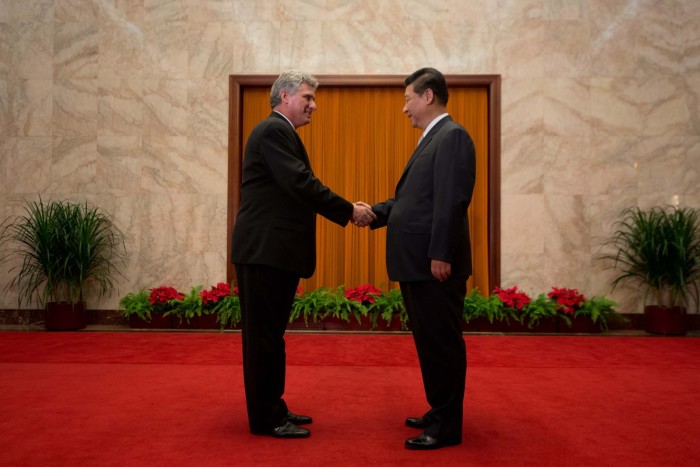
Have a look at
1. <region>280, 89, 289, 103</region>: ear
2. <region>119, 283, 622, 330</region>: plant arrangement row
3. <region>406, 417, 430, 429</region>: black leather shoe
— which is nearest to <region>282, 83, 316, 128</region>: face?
<region>280, 89, 289, 103</region>: ear

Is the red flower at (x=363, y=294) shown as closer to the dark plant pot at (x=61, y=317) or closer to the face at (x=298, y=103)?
the dark plant pot at (x=61, y=317)

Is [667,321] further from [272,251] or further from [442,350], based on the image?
[272,251]

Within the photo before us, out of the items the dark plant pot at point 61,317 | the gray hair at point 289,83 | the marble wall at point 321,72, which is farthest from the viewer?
the marble wall at point 321,72

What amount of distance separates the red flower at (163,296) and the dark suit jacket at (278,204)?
3678 mm

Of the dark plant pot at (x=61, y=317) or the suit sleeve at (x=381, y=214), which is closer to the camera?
the suit sleeve at (x=381, y=214)

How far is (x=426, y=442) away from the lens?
8.14ft

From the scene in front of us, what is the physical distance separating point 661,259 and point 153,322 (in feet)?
16.3

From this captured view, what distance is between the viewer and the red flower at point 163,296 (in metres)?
6.22

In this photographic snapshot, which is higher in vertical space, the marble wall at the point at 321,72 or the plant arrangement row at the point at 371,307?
the marble wall at the point at 321,72

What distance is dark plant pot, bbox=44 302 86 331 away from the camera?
20.2 ft

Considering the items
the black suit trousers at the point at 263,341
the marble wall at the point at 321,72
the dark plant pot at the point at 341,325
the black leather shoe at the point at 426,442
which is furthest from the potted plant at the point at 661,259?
the black suit trousers at the point at 263,341

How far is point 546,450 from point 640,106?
16.9 ft

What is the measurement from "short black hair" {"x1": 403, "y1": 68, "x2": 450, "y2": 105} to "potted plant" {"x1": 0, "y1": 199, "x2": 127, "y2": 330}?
14.8 ft

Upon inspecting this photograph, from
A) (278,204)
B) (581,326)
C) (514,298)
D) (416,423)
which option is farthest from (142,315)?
(581,326)
